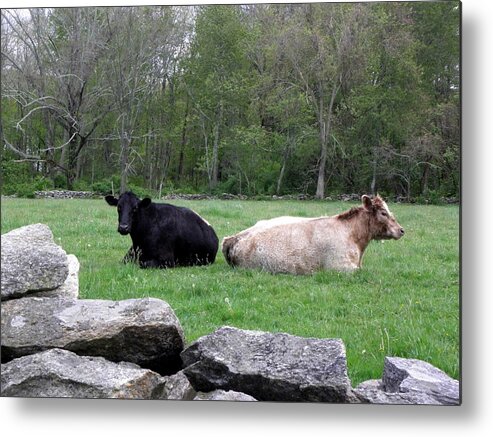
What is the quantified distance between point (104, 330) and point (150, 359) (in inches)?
13.0

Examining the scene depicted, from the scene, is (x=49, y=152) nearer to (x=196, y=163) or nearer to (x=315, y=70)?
(x=196, y=163)

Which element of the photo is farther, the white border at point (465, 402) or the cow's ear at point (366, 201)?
the cow's ear at point (366, 201)

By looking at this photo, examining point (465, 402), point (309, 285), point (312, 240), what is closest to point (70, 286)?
point (309, 285)

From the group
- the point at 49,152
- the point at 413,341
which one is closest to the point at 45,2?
the point at 49,152

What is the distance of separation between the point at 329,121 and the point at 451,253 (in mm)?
1116

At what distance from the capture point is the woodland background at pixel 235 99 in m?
4.71

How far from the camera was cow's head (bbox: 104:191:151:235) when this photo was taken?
5180 mm

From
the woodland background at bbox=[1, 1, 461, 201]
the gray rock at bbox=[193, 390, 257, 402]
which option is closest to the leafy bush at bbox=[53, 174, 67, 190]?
the woodland background at bbox=[1, 1, 461, 201]

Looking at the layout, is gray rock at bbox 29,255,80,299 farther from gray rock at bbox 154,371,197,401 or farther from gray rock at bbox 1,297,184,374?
gray rock at bbox 154,371,197,401

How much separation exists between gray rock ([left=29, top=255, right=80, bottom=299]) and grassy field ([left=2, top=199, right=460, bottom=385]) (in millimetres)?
64

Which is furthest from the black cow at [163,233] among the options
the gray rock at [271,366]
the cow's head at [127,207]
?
the gray rock at [271,366]

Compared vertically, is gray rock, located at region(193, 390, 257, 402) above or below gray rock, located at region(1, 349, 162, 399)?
below

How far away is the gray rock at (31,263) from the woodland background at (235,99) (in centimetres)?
34

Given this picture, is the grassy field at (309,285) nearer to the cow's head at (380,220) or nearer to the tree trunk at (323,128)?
the cow's head at (380,220)
